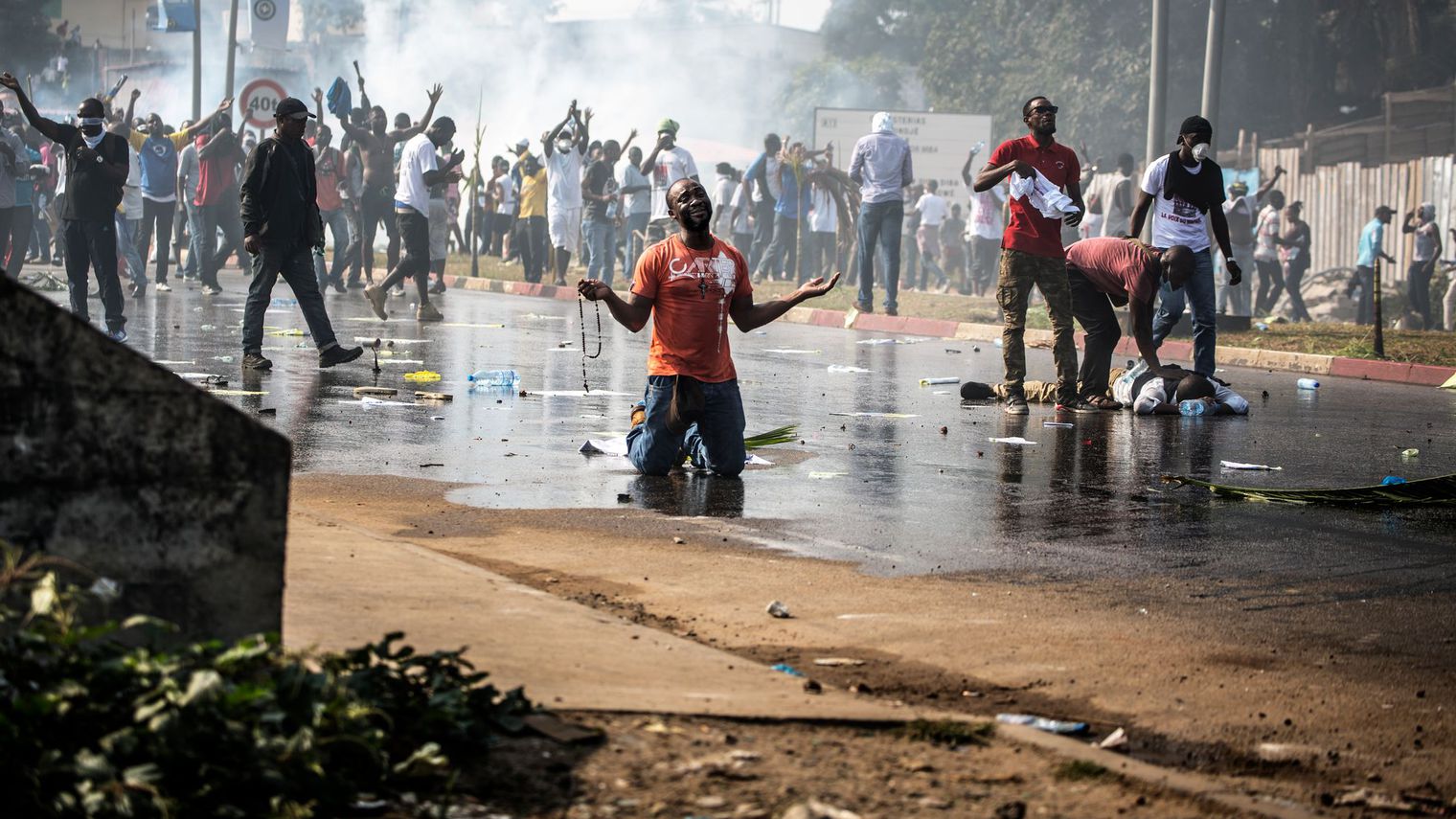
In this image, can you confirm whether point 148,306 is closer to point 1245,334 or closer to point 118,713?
point 1245,334

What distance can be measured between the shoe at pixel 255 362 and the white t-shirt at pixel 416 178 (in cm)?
566

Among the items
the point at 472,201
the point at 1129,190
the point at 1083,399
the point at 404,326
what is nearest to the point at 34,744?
the point at 1083,399

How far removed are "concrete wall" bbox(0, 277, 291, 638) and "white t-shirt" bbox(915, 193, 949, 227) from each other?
27.4 metres

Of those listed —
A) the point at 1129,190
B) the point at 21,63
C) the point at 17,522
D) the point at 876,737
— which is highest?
the point at 21,63

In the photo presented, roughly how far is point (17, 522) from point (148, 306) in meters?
16.1

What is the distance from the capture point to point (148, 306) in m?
19.0

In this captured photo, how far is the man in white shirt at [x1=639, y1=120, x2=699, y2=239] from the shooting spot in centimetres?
2303

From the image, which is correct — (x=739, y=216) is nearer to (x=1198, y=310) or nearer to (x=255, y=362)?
(x=255, y=362)

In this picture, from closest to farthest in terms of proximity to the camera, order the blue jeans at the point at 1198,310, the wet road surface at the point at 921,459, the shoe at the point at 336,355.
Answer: the wet road surface at the point at 921,459 < the blue jeans at the point at 1198,310 < the shoe at the point at 336,355

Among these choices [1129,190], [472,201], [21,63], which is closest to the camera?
[1129,190]

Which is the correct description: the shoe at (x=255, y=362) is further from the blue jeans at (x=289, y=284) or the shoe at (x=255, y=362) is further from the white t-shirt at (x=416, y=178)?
the white t-shirt at (x=416, y=178)

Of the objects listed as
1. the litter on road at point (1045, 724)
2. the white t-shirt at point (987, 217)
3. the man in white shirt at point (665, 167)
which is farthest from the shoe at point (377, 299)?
the litter on road at point (1045, 724)

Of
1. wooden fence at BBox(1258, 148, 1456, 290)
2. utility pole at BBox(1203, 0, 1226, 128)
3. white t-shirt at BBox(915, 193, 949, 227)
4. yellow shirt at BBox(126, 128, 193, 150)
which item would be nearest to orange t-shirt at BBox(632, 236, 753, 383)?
utility pole at BBox(1203, 0, 1226, 128)

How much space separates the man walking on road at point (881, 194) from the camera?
20031mm
